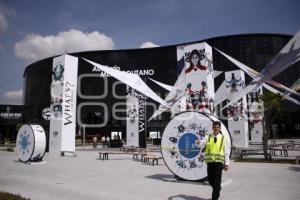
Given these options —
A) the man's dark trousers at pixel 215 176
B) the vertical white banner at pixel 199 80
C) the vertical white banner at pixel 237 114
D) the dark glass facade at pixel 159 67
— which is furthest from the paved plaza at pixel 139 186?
the dark glass facade at pixel 159 67

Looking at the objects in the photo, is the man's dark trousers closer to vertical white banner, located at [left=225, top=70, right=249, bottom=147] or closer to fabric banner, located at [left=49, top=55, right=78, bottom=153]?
fabric banner, located at [left=49, top=55, right=78, bottom=153]

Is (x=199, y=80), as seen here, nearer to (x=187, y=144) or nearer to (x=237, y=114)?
(x=187, y=144)

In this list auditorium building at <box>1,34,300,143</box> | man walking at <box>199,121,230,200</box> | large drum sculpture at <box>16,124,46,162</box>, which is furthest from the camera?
auditorium building at <box>1,34,300,143</box>

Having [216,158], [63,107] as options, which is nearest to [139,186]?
[216,158]

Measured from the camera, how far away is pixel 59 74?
22.1 meters

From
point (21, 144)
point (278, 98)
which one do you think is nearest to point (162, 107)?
point (278, 98)

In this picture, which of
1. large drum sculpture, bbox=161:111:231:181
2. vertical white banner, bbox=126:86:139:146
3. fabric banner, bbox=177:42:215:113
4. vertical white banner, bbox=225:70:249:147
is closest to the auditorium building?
vertical white banner, bbox=126:86:139:146

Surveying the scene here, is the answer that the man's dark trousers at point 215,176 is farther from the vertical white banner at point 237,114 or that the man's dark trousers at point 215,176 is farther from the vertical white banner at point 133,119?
the vertical white banner at point 133,119

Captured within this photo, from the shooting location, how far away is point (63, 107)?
2134cm

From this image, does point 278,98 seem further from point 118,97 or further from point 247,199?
point 118,97

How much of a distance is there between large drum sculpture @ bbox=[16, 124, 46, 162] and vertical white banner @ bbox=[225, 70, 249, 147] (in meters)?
16.0

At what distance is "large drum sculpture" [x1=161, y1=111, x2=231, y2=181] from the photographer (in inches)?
364

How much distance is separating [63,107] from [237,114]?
46.0 feet

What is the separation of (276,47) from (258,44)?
3.69 m
